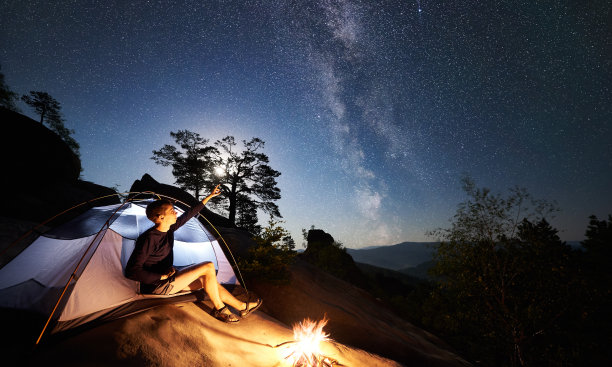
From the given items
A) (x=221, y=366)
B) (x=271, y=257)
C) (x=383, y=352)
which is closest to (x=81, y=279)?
(x=221, y=366)

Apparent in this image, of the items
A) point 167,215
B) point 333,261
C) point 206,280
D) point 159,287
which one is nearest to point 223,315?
point 206,280

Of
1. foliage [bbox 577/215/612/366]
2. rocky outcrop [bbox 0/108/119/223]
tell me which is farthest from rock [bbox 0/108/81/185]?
foliage [bbox 577/215/612/366]

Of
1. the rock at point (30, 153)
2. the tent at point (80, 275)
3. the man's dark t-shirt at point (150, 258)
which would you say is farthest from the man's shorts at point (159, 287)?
the rock at point (30, 153)

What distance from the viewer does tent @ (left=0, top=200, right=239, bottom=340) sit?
3.54m

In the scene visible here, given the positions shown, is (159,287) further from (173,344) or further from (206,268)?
(173,344)

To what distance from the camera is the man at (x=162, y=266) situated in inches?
148

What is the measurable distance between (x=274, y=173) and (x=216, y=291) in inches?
762

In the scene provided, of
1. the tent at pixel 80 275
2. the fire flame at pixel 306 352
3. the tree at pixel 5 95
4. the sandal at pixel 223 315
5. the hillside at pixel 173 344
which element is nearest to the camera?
the hillside at pixel 173 344

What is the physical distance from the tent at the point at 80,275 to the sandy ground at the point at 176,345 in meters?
0.28

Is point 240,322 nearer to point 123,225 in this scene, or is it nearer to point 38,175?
point 123,225

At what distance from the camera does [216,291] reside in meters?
4.39

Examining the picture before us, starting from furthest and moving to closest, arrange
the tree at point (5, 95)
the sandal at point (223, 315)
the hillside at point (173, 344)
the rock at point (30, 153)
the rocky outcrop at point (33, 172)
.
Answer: the tree at point (5, 95), the rock at point (30, 153), the rocky outcrop at point (33, 172), the sandal at point (223, 315), the hillside at point (173, 344)

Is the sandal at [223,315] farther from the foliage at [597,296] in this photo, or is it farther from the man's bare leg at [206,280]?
the foliage at [597,296]

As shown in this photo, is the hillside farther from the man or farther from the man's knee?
the man's knee
